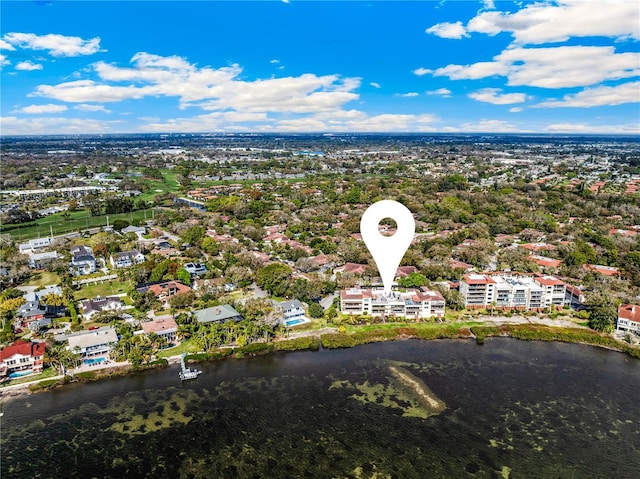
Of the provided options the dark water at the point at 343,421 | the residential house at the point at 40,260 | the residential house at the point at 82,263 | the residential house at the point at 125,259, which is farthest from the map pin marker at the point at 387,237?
the residential house at the point at 40,260

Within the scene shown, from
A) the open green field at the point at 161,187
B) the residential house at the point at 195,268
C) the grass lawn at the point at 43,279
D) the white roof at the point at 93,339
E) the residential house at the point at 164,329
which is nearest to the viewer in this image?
the white roof at the point at 93,339

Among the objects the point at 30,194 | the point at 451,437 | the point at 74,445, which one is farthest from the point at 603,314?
the point at 30,194

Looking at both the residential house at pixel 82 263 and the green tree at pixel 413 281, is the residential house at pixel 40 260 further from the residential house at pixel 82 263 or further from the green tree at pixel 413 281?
the green tree at pixel 413 281

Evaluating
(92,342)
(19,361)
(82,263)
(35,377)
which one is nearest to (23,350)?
(19,361)

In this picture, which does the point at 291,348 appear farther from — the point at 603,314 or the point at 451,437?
the point at 603,314

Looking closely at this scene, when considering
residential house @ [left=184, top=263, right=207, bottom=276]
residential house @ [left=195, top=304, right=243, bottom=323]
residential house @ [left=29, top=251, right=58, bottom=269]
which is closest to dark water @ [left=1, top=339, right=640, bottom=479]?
residential house @ [left=195, top=304, right=243, bottom=323]
